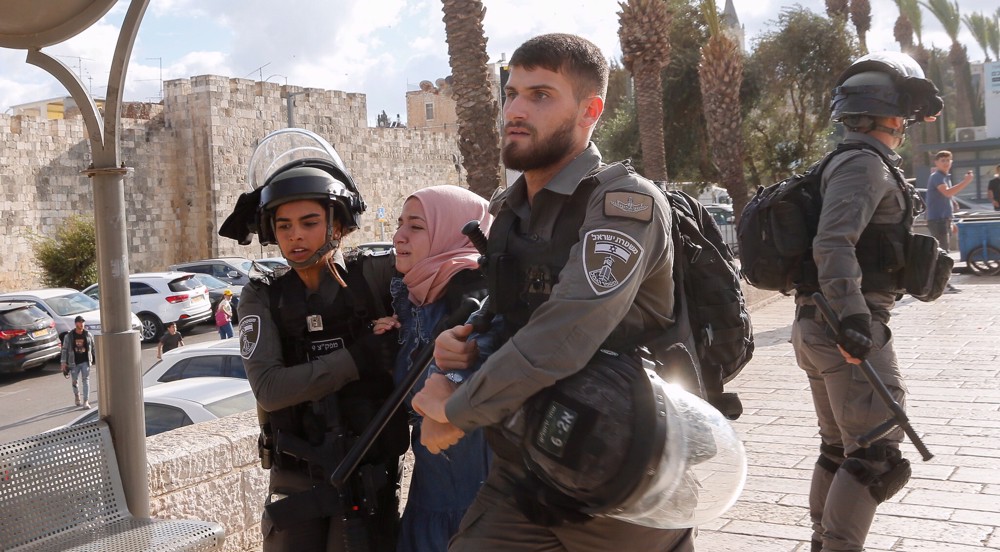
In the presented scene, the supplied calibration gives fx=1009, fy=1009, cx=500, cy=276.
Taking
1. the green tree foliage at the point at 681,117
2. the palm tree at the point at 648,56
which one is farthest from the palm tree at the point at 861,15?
the palm tree at the point at 648,56

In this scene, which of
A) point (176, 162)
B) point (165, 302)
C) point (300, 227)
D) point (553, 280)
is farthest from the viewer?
point (176, 162)

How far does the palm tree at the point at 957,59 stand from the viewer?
50000mm

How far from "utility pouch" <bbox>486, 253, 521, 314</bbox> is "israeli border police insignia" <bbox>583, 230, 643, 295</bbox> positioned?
24 cm

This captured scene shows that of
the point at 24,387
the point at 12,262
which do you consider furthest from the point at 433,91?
the point at 24,387

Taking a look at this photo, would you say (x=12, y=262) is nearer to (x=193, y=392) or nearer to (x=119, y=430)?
(x=193, y=392)

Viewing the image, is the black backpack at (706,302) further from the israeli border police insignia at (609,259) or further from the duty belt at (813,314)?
the duty belt at (813,314)

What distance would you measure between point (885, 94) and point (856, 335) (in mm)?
1040

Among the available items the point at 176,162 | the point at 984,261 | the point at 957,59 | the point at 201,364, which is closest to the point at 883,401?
the point at 201,364

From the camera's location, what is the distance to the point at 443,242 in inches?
129

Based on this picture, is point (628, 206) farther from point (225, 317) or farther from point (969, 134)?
point (969, 134)

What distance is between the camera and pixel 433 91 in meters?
65.7

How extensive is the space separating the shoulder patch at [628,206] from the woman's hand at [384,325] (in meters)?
1.14

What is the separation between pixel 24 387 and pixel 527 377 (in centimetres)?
1930

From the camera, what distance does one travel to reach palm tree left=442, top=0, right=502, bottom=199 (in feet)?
34.5
